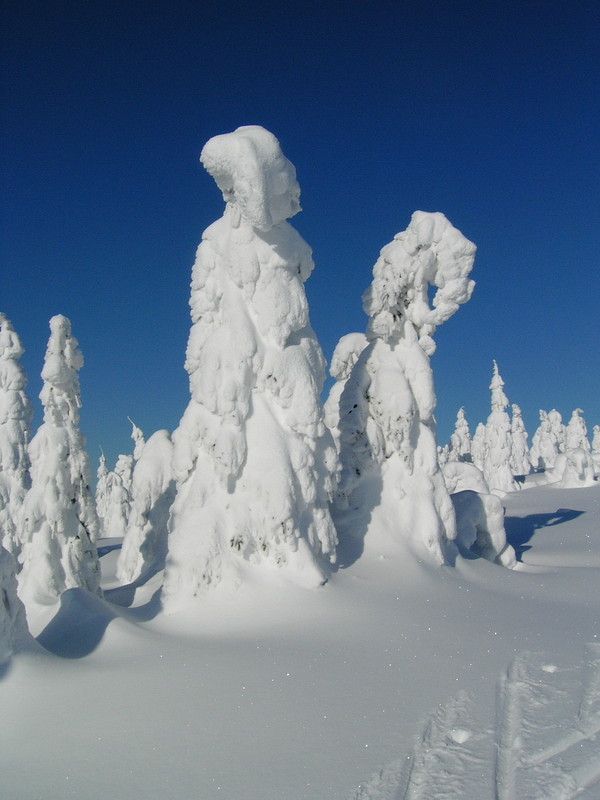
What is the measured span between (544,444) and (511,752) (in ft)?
282

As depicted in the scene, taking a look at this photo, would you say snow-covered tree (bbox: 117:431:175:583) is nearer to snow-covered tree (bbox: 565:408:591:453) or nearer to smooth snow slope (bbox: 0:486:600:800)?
smooth snow slope (bbox: 0:486:600:800)

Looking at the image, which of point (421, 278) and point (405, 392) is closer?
point (405, 392)

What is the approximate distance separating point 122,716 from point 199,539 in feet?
14.9

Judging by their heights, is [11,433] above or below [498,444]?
above

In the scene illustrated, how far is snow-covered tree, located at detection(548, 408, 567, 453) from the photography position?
8300 cm

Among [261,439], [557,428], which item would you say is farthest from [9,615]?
[557,428]

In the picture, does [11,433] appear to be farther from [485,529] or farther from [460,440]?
[460,440]

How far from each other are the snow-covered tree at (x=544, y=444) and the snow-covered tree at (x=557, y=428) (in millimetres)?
206

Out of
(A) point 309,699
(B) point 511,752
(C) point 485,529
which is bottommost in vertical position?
(B) point 511,752

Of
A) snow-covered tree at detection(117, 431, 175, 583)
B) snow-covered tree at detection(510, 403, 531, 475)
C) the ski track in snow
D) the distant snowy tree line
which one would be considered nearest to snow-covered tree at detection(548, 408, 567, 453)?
snow-covered tree at detection(510, 403, 531, 475)

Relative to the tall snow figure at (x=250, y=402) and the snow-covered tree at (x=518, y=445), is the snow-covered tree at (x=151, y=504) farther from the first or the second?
the snow-covered tree at (x=518, y=445)

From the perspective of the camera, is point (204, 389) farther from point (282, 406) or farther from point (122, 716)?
point (122, 716)

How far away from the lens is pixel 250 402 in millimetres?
11680

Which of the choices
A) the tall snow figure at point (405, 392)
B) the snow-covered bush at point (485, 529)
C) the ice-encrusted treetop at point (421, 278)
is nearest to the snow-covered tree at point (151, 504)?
the tall snow figure at point (405, 392)
